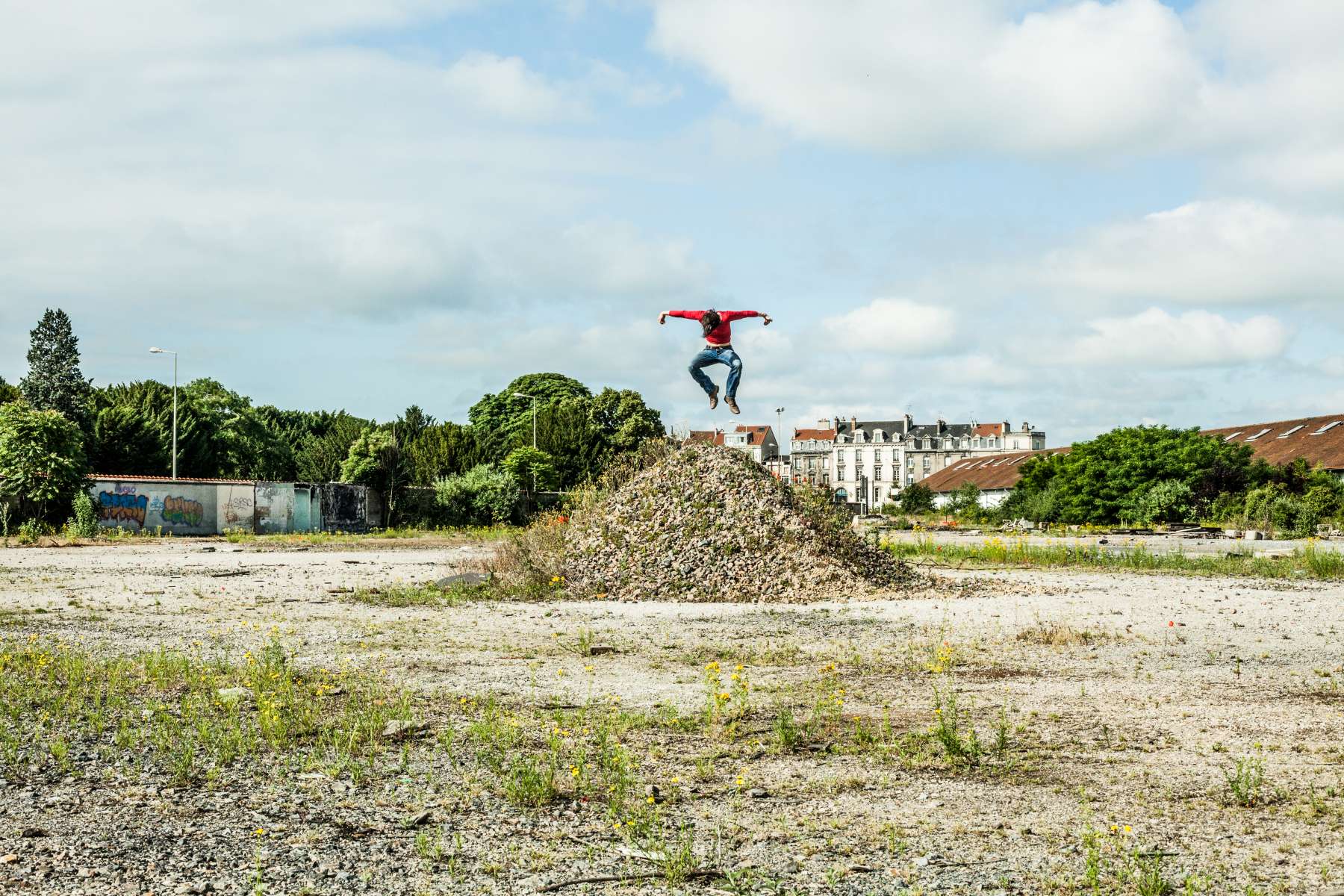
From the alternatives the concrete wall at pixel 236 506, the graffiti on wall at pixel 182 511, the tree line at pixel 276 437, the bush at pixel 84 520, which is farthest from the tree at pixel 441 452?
the bush at pixel 84 520

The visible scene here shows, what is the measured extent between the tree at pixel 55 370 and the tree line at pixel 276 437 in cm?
8

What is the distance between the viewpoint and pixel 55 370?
65.1 m

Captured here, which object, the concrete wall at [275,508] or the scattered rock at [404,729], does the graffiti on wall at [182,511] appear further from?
the scattered rock at [404,729]

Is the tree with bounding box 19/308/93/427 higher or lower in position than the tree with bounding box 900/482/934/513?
higher

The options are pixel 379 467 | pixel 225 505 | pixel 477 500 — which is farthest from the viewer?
pixel 477 500

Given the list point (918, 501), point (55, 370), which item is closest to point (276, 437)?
point (55, 370)

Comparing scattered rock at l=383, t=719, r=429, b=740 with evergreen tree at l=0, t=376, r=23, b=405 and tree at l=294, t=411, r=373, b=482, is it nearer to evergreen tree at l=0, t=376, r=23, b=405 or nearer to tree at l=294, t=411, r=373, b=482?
tree at l=294, t=411, r=373, b=482

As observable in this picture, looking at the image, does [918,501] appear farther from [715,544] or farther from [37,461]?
[715,544]

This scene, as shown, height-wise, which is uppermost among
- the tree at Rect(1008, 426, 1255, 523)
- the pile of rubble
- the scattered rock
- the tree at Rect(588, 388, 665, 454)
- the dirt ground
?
the tree at Rect(588, 388, 665, 454)

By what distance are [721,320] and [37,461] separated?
104 feet

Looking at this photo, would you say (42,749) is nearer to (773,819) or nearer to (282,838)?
(282,838)

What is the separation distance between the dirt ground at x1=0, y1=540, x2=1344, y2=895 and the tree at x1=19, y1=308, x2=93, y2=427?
190ft

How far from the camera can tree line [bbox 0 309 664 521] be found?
37.8 meters

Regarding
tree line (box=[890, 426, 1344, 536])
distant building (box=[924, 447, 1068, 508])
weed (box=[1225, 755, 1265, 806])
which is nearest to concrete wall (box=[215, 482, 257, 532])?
tree line (box=[890, 426, 1344, 536])
